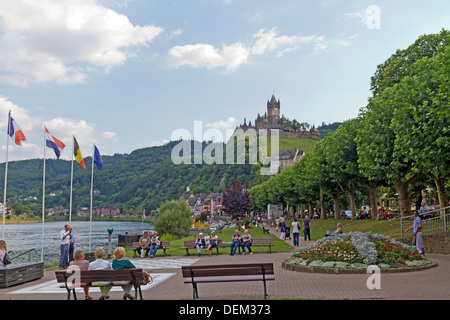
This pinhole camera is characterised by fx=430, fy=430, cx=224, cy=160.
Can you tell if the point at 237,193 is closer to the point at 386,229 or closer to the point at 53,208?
the point at 386,229

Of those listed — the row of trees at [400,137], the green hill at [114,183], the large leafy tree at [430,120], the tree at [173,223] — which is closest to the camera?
the large leafy tree at [430,120]

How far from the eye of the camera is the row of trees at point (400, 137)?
18.9 meters

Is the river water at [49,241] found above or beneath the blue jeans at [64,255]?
beneath

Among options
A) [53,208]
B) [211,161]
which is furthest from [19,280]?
[211,161]

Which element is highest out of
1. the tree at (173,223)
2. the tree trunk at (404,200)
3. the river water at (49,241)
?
the tree trunk at (404,200)

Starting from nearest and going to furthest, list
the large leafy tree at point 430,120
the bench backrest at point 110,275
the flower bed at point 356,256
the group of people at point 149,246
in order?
the bench backrest at point 110,275, the flower bed at point 356,256, the large leafy tree at point 430,120, the group of people at point 149,246

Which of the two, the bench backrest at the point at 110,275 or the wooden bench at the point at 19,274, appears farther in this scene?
the wooden bench at the point at 19,274

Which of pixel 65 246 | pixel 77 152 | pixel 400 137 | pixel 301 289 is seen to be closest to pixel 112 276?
pixel 301 289

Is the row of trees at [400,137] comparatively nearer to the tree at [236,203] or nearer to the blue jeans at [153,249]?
the tree at [236,203]

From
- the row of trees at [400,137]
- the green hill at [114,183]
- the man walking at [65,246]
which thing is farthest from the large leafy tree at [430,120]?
the green hill at [114,183]

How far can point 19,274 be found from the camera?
1349cm

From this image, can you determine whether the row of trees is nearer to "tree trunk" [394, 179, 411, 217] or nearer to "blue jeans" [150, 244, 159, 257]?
"tree trunk" [394, 179, 411, 217]

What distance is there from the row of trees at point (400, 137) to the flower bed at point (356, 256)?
17.6ft

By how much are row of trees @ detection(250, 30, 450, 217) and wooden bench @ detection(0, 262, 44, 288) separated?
1602cm
